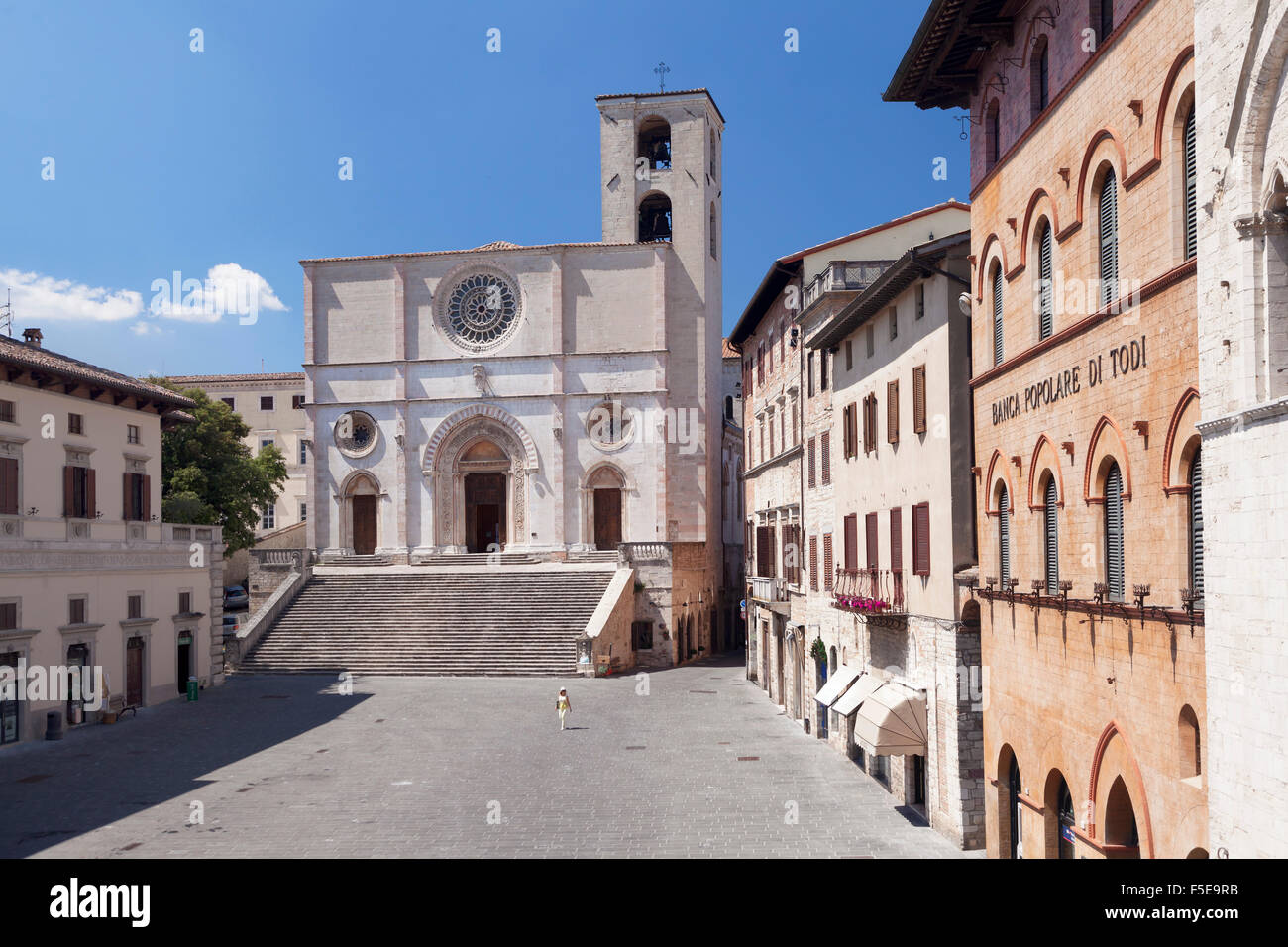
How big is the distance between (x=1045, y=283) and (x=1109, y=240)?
2200mm

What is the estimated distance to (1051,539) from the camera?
15.4 m

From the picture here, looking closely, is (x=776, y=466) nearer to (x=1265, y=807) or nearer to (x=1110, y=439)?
(x=1110, y=439)

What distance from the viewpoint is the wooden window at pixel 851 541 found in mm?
27078

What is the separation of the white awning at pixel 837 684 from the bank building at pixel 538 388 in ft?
80.7

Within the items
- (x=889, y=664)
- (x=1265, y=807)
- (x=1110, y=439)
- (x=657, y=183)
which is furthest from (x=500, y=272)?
(x=1265, y=807)

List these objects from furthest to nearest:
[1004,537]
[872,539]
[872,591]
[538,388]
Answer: [538,388] < [872,539] < [872,591] < [1004,537]

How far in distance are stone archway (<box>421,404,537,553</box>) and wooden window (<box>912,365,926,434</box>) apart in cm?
3364

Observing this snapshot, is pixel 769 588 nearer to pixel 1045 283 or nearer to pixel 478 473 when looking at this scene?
pixel 478 473

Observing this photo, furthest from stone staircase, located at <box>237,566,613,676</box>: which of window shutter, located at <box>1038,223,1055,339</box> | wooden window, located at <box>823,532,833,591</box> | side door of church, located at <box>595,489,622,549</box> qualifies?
window shutter, located at <box>1038,223,1055,339</box>

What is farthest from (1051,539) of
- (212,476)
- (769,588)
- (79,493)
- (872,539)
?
(212,476)

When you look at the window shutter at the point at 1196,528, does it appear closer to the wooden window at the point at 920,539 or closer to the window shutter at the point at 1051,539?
the window shutter at the point at 1051,539

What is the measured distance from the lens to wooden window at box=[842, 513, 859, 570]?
27.1 metres

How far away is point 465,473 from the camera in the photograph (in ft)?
182
